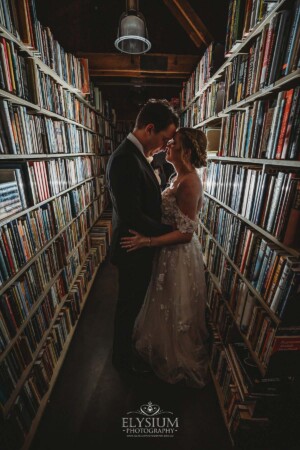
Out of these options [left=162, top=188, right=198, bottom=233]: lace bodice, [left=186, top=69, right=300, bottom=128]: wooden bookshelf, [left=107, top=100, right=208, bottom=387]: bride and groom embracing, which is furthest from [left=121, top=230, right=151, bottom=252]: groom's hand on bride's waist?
[left=186, top=69, right=300, bottom=128]: wooden bookshelf

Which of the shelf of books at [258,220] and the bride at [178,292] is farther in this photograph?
the bride at [178,292]

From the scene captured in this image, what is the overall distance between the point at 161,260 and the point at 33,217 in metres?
0.90

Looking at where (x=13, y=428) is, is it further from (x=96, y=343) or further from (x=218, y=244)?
(x=218, y=244)

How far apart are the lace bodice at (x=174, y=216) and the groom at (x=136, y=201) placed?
3.3 inches

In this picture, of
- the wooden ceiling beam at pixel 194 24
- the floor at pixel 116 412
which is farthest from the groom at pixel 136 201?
the wooden ceiling beam at pixel 194 24

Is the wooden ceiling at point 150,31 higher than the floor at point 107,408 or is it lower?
higher

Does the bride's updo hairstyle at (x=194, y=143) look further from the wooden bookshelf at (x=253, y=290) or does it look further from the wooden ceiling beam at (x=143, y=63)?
the wooden ceiling beam at (x=143, y=63)

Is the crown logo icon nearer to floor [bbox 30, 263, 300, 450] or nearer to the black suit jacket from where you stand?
floor [bbox 30, 263, 300, 450]

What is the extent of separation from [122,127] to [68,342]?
4712 mm

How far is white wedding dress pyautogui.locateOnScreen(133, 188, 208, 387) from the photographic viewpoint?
1.64m

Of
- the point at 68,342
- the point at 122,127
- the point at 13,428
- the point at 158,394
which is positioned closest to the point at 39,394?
the point at 13,428

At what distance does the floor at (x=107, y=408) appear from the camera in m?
1.35

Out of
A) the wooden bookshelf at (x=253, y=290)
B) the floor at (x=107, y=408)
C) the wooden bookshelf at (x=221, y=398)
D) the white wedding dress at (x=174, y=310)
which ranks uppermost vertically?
the wooden bookshelf at (x=253, y=290)

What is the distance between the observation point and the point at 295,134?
0.89 metres
